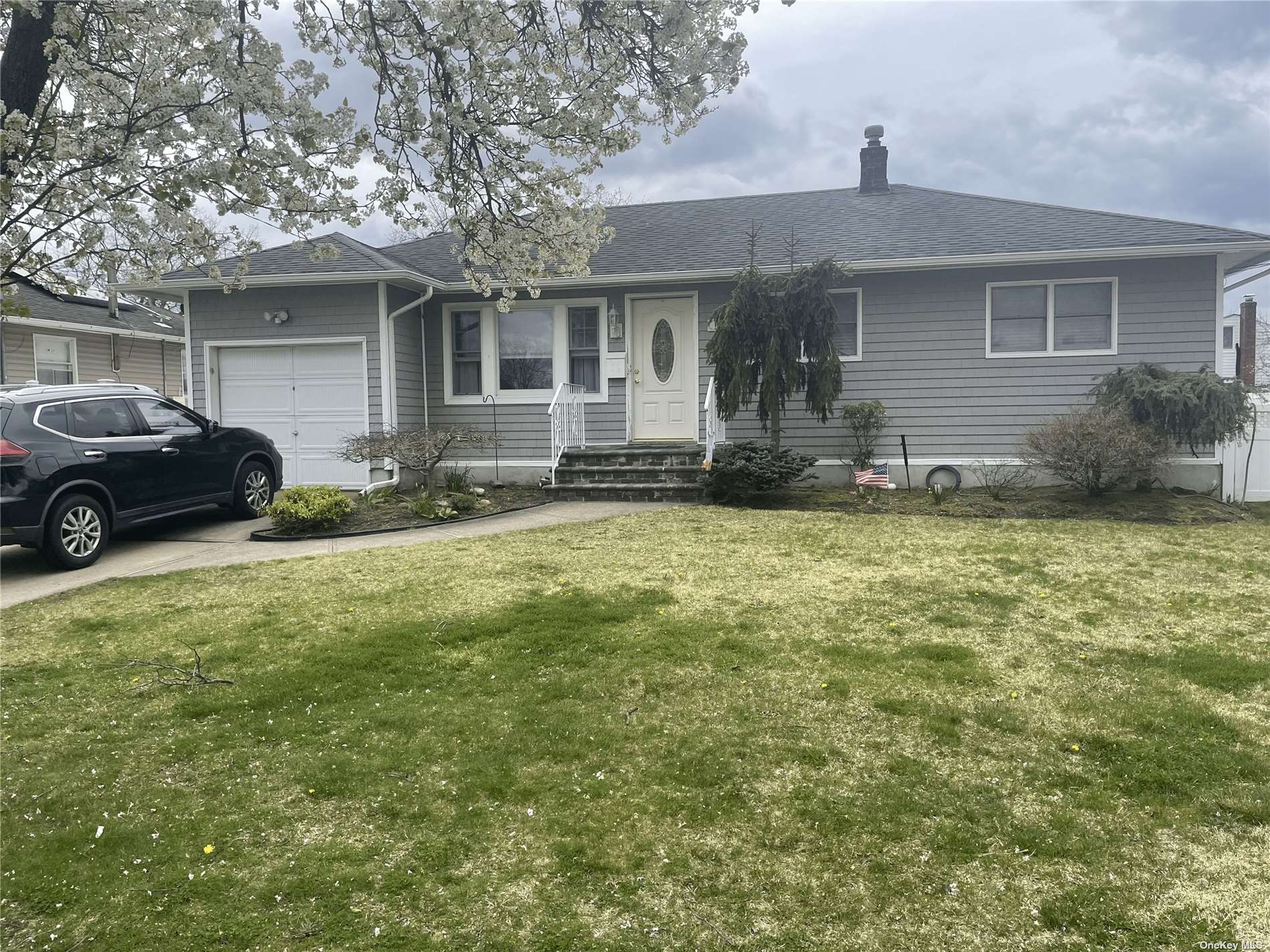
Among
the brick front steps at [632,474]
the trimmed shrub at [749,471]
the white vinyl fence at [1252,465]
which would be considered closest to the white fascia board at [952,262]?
the white vinyl fence at [1252,465]

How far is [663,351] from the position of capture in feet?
40.6

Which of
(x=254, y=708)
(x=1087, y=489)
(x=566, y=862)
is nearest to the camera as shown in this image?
(x=566, y=862)

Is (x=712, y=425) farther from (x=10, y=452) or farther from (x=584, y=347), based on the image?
(x=10, y=452)

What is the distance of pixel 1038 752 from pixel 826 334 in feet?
25.0

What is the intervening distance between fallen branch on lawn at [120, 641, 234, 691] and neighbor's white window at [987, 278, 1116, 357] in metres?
10.3

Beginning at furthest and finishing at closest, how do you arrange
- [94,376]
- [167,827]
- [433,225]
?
[94,376] < [433,225] < [167,827]

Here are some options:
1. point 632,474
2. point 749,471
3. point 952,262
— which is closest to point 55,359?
point 632,474

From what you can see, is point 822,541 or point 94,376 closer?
point 822,541

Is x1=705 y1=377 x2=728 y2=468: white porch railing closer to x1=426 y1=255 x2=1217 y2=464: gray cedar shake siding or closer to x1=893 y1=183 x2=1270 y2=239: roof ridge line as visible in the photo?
x1=426 y1=255 x2=1217 y2=464: gray cedar shake siding

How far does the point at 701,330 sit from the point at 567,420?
236cm

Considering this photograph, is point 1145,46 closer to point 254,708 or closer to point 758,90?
point 758,90

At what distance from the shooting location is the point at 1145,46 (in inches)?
322

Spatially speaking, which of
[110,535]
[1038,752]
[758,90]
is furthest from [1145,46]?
[110,535]

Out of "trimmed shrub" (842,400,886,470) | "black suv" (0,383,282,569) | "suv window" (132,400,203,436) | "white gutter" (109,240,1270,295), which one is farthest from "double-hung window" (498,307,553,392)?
"suv window" (132,400,203,436)
